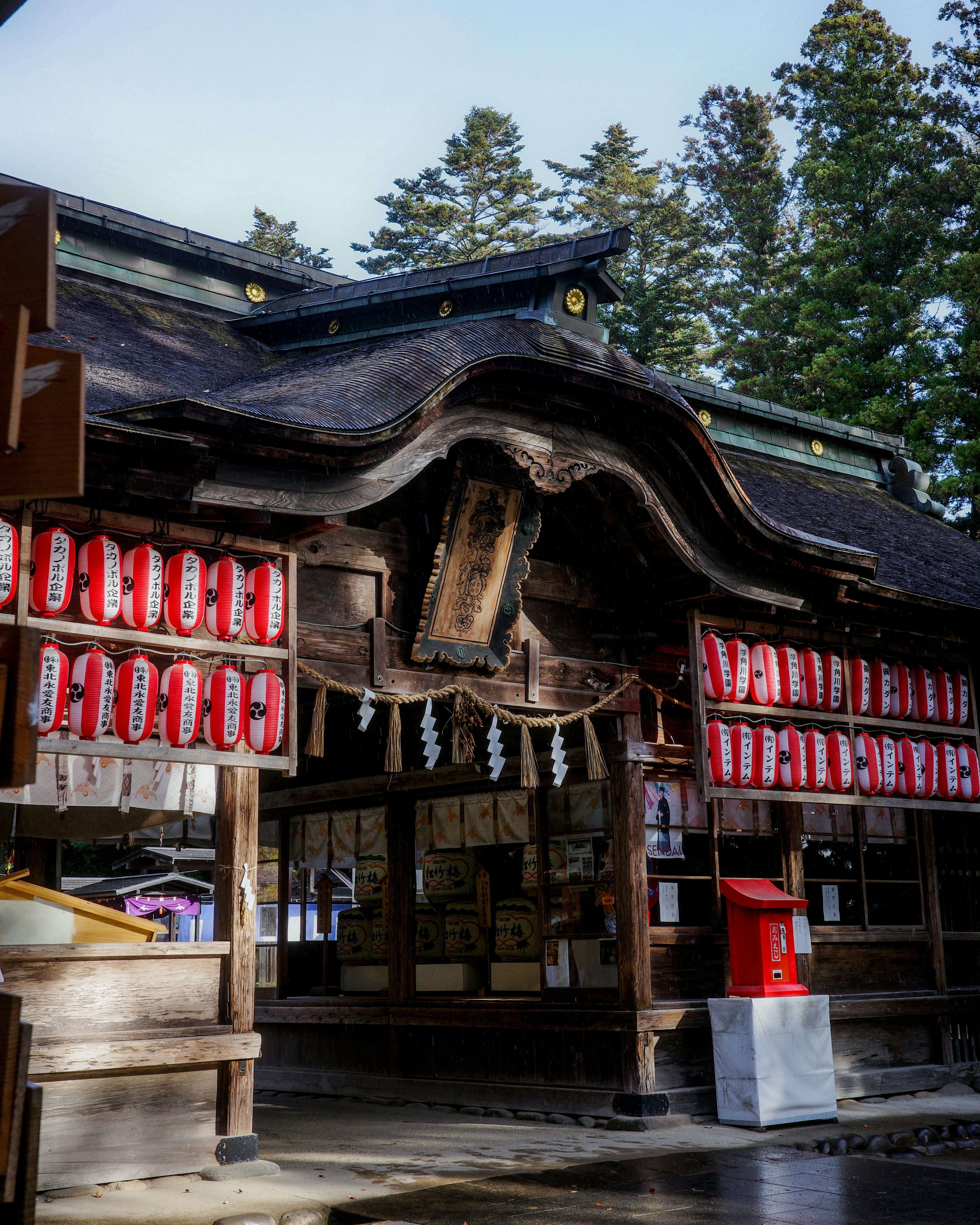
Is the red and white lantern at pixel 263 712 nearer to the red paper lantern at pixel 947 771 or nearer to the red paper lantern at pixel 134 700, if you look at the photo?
the red paper lantern at pixel 134 700

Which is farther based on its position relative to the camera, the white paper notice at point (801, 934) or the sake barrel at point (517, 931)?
the sake barrel at point (517, 931)

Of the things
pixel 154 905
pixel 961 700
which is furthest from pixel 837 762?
pixel 154 905

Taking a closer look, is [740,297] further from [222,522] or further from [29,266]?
[29,266]

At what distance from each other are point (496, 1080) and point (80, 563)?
273 inches

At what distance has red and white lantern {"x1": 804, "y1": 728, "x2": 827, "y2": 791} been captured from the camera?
36.3 feet

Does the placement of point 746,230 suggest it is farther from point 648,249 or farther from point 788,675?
point 788,675

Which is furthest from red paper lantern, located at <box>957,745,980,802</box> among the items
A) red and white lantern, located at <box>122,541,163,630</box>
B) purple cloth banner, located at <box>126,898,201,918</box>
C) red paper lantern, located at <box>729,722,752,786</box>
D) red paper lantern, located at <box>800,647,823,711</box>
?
purple cloth banner, located at <box>126,898,201,918</box>

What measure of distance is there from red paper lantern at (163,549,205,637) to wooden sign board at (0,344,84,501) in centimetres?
460

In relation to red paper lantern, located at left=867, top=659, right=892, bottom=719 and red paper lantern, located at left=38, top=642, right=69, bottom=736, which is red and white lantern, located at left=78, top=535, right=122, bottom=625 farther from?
red paper lantern, located at left=867, top=659, right=892, bottom=719

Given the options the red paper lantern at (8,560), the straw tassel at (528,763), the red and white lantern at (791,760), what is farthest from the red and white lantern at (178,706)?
the red and white lantern at (791,760)

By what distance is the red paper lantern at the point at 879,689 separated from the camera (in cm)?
1184

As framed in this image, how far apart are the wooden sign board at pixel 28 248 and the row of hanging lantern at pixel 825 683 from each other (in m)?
8.15

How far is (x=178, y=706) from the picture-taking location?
24.3 feet

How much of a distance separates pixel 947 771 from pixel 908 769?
0.67 m
